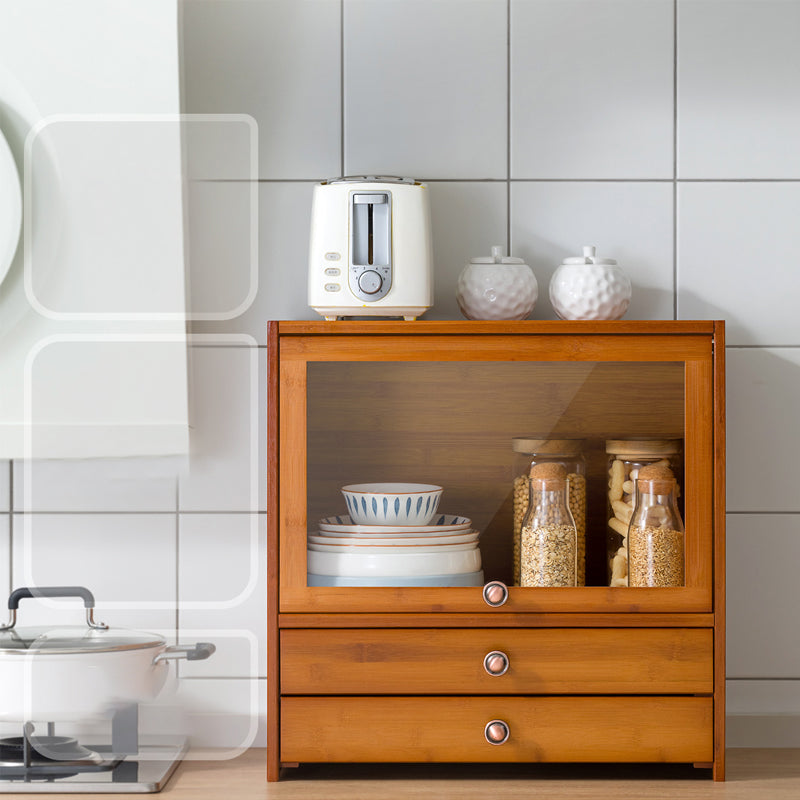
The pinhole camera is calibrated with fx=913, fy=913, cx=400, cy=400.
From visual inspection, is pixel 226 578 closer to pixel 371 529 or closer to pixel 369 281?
pixel 371 529

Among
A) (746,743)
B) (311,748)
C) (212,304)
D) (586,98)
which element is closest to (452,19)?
(586,98)

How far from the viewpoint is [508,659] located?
1117mm

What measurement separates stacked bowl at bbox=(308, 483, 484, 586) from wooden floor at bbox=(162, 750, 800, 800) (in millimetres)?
244

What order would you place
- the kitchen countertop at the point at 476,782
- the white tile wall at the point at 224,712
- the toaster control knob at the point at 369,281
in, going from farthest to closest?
the white tile wall at the point at 224,712 → the toaster control knob at the point at 369,281 → the kitchen countertop at the point at 476,782

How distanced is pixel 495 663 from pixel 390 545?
0.19m

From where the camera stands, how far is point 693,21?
1.34 metres

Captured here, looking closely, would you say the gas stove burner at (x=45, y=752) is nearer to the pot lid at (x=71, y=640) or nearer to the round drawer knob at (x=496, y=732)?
the pot lid at (x=71, y=640)

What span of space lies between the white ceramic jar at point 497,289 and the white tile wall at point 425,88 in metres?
0.19

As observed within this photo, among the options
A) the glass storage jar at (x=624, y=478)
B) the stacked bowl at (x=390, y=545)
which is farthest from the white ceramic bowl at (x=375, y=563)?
the glass storage jar at (x=624, y=478)

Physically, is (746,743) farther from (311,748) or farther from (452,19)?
(452,19)

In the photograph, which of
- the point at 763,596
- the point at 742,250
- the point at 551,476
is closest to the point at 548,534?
the point at 551,476

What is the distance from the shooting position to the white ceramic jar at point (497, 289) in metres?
1.21

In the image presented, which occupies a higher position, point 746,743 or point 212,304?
point 212,304

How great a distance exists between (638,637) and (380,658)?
32 cm
